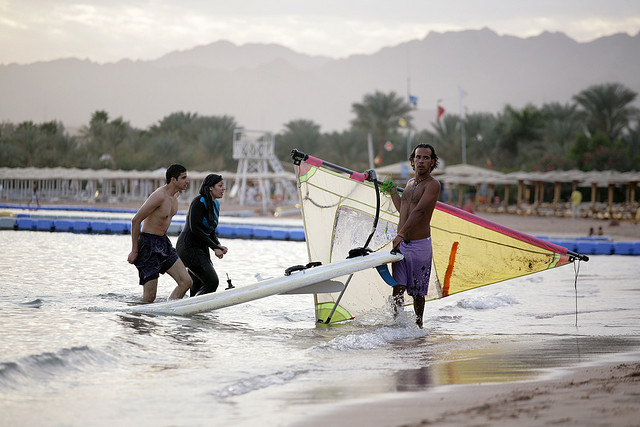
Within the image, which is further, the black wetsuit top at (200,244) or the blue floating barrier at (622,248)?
the blue floating barrier at (622,248)

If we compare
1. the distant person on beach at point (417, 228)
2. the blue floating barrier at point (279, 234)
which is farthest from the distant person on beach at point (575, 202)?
the distant person on beach at point (417, 228)

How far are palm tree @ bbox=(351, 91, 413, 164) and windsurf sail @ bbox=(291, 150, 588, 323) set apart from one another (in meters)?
51.8

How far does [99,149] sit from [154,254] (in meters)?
60.8

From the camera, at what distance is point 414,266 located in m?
6.79

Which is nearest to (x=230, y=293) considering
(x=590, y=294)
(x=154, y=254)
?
(x=154, y=254)

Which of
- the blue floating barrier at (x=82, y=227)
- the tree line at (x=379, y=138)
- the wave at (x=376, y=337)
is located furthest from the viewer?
the tree line at (x=379, y=138)

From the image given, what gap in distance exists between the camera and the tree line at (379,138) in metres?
53.1

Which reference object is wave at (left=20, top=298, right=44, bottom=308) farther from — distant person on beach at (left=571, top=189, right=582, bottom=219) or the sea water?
distant person on beach at (left=571, top=189, right=582, bottom=219)

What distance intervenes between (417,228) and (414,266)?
338 mm

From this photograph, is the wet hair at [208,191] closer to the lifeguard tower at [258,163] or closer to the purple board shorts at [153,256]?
the purple board shorts at [153,256]

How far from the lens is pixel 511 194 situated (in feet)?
165

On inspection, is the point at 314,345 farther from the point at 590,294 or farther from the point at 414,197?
the point at 590,294

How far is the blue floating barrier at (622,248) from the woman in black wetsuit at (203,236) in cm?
1395

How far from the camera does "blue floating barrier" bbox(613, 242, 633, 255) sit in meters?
18.8
